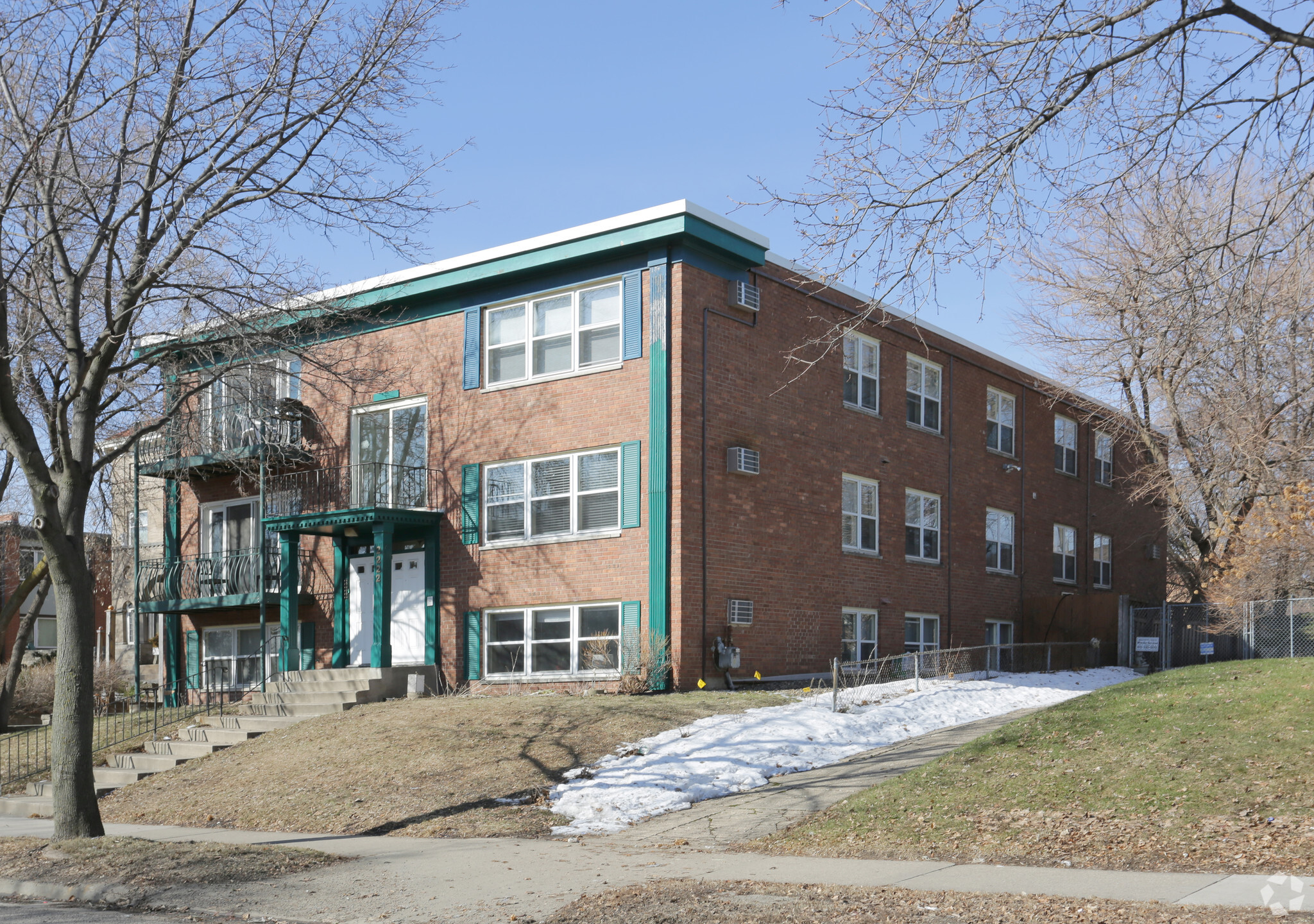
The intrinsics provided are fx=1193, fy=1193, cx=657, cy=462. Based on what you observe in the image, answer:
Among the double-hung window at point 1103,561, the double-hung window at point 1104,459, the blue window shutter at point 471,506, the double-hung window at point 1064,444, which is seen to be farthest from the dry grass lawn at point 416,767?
the double-hung window at point 1104,459

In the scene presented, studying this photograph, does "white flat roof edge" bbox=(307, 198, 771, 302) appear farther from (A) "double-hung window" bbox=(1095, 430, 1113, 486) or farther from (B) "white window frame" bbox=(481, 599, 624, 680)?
(A) "double-hung window" bbox=(1095, 430, 1113, 486)

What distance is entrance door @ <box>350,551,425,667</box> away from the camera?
22469 millimetres

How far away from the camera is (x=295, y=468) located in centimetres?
2505

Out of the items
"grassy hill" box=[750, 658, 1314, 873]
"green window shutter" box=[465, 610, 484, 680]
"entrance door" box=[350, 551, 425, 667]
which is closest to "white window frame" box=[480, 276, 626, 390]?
"entrance door" box=[350, 551, 425, 667]

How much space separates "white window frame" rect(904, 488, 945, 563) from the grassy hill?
10549 millimetres

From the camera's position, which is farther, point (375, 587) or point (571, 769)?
point (375, 587)

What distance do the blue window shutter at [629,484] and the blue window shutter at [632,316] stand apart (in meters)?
1.56

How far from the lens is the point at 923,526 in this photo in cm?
2553

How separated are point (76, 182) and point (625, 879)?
901cm

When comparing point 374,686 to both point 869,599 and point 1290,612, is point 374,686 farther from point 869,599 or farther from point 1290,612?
point 1290,612

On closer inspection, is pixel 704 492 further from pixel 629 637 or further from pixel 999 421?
pixel 999 421

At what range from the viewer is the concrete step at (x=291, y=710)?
64.1ft

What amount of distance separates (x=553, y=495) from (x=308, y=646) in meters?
6.98

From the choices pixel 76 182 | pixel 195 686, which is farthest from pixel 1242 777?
pixel 195 686
